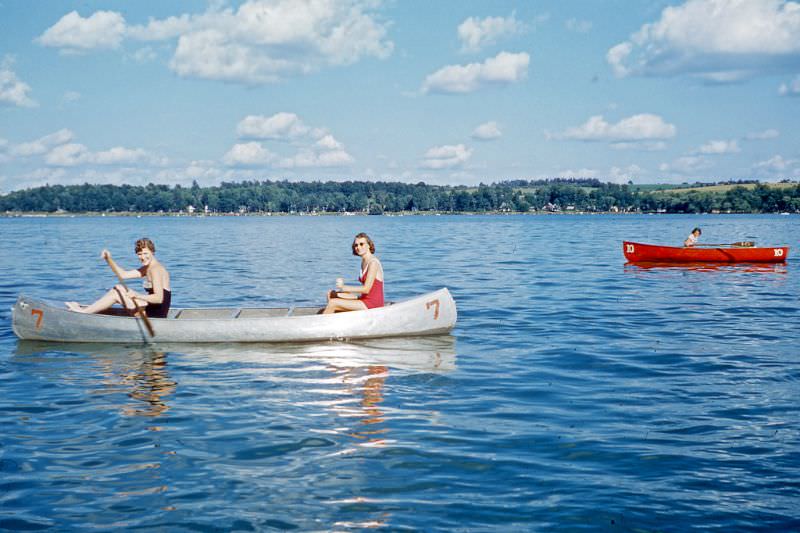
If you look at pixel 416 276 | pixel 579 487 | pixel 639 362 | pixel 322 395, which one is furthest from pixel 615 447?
pixel 416 276

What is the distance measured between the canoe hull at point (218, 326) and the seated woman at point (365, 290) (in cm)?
30

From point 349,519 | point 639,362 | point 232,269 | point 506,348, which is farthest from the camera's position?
point 232,269

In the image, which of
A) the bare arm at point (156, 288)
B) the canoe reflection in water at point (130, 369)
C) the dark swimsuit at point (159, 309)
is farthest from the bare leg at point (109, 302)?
the canoe reflection in water at point (130, 369)

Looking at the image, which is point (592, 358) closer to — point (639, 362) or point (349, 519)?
point (639, 362)

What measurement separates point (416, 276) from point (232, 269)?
9695 mm

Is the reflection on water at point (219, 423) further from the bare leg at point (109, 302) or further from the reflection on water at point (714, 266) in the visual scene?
the reflection on water at point (714, 266)

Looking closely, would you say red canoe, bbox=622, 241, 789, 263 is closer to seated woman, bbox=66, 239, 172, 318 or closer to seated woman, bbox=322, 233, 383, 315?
seated woman, bbox=322, 233, 383, 315

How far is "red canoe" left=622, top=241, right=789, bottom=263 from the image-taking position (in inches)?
1321

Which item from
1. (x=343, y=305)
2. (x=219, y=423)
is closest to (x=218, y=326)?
(x=343, y=305)

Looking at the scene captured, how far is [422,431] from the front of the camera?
30.8ft

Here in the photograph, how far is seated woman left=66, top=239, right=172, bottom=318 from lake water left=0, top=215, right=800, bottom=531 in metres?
0.92

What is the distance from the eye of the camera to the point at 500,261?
1631 inches

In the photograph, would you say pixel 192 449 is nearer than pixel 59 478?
No

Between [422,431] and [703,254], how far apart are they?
27.9 meters
